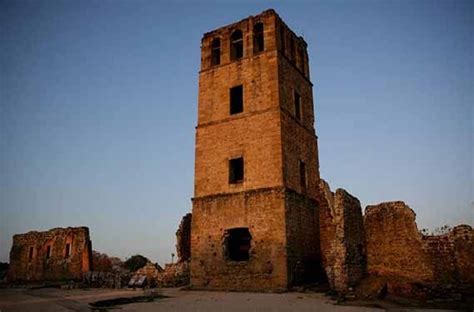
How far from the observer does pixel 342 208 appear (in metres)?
12.5

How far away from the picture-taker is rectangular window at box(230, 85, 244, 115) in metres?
16.5

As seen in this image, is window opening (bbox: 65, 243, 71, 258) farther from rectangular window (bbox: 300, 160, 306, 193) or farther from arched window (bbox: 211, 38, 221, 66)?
rectangular window (bbox: 300, 160, 306, 193)

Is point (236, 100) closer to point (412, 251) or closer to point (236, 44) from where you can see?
point (236, 44)

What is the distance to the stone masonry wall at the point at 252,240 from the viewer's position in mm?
12969

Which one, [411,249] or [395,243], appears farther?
[395,243]

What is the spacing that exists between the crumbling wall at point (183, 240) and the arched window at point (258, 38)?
8991 millimetres

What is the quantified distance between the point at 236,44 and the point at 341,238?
10.4m

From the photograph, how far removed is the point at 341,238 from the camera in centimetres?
1210

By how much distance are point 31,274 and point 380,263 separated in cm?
2299

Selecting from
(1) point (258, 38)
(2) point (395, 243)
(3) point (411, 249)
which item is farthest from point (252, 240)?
(1) point (258, 38)

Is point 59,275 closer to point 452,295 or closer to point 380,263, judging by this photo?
point 380,263

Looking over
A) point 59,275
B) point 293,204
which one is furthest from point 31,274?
point 293,204

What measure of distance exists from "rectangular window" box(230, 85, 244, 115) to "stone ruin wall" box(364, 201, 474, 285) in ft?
22.9

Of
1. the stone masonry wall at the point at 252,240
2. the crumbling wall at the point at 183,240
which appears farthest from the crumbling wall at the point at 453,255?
the crumbling wall at the point at 183,240
